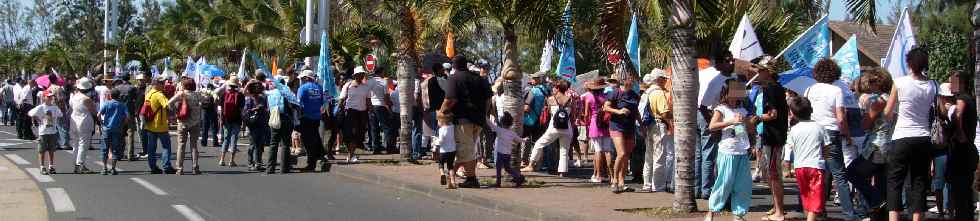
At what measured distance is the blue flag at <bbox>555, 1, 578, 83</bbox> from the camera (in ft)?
45.3

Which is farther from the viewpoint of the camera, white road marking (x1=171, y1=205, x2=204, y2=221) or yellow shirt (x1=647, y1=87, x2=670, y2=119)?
yellow shirt (x1=647, y1=87, x2=670, y2=119)

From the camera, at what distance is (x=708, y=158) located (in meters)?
12.2

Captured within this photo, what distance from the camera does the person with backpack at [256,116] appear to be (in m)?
17.0

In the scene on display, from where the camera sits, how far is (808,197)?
9.57 meters

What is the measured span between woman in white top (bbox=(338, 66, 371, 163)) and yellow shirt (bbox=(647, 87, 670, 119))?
6.18 meters

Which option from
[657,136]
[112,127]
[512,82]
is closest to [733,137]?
[657,136]

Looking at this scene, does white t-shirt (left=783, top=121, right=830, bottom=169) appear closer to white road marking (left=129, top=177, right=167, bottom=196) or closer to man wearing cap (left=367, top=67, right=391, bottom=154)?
white road marking (left=129, top=177, right=167, bottom=196)

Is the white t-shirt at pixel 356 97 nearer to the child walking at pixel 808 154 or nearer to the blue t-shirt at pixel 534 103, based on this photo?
the blue t-shirt at pixel 534 103

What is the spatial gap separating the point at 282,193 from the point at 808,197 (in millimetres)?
6636

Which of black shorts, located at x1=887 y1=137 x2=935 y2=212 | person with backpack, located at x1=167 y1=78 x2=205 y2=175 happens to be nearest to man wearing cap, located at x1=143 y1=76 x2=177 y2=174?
person with backpack, located at x1=167 y1=78 x2=205 y2=175

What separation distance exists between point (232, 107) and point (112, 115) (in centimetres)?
256

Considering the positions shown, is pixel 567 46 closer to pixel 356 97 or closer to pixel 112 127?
pixel 356 97

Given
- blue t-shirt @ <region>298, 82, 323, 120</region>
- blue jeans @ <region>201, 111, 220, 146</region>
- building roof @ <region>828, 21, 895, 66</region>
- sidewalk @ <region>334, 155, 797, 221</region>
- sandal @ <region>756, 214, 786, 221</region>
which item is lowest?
sandal @ <region>756, 214, 786, 221</region>

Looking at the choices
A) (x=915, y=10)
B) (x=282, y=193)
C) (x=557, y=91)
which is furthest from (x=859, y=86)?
(x=915, y=10)
